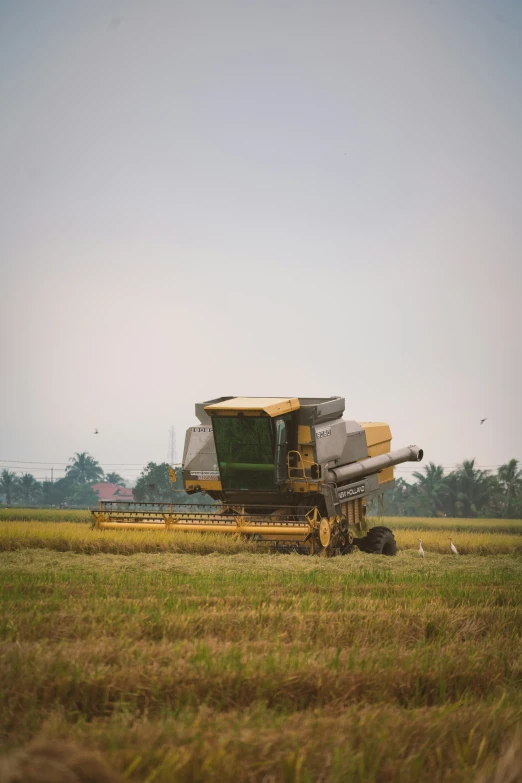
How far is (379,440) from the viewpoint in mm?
17766

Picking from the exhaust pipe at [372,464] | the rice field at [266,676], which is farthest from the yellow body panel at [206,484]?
the rice field at [266,676]

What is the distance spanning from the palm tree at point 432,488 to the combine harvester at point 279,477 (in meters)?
52.2

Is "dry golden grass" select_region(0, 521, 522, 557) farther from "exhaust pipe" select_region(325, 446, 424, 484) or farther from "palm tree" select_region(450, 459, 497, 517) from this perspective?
"palm tree" select_region(450, 459, 497, 517)

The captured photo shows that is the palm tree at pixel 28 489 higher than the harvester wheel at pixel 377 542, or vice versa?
the palm tree at pixel 28 489

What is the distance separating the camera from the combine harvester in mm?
14531

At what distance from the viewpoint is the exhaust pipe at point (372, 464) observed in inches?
614

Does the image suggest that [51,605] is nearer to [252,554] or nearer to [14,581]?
[14,581]

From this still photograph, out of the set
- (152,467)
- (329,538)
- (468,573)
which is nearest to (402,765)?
(468,573)

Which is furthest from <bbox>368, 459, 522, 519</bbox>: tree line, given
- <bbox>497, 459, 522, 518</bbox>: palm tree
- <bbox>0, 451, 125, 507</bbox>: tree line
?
<bbox>0, 451, 125, 507</bbox>: tree line

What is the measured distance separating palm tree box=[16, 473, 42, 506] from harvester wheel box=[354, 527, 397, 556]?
8599 cm

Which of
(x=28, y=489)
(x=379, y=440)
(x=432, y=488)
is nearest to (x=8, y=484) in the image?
(x=28, y=489)

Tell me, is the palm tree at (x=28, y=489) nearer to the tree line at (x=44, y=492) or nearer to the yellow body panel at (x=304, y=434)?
the tree line at (x=44, y=492)

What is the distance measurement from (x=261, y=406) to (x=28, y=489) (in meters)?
88.9

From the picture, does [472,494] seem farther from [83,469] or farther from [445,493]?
[83,469]
